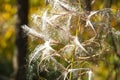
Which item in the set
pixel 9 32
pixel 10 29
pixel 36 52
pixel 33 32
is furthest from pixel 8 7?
pixel 36 52

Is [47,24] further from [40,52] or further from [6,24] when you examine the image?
[6,24]

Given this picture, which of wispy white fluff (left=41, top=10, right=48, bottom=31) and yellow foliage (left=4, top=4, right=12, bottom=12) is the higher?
yellow foliage (left=4, top=4, right=12, bottom=12)

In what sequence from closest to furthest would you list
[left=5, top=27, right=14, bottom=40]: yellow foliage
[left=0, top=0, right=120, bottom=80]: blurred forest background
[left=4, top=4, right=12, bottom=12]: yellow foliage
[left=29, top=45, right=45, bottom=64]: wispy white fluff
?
[left=29, top=45, right=45, bottom=64]: wispy white fluff
[left=0, top=0, right=120, bottom=80]: blurred forest background
[left=4, top=4, right=12, bottom=12]: yellow foliage
[left=5, top=27, right=14, bottom=40]: yellow foliage

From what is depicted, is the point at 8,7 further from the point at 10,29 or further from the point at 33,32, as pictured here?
the point at 33,32

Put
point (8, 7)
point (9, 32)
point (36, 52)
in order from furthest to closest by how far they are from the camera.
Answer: point (9, 32) → point (8, 7) → point (36, 52)

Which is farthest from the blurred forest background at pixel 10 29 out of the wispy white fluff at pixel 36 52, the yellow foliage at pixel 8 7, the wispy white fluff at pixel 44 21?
the wispy white fluff at pixel 36 52

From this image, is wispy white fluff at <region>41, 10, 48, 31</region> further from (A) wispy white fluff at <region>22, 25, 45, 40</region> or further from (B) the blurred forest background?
(B) the blurred forest background

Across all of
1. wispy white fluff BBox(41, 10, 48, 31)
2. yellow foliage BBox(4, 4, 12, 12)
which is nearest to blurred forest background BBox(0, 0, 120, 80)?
yellow foliage BBox(4, 4, 12, 12)

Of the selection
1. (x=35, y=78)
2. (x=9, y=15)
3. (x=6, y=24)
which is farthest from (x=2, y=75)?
(x=35, y=78)

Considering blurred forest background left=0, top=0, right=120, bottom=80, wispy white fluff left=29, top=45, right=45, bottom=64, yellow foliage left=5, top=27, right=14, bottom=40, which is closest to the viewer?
wispy white fluff left=29, top=45, right=45, bottom=64

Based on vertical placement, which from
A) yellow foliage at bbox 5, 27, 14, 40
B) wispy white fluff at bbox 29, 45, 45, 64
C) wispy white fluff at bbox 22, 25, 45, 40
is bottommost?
wispy white fluff at bbox 29, 45, 45, 64

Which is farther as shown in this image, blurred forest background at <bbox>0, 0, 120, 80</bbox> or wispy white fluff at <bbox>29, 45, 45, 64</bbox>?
blurred forest background at <bbox>0, 0, 120, 80</bbox>
